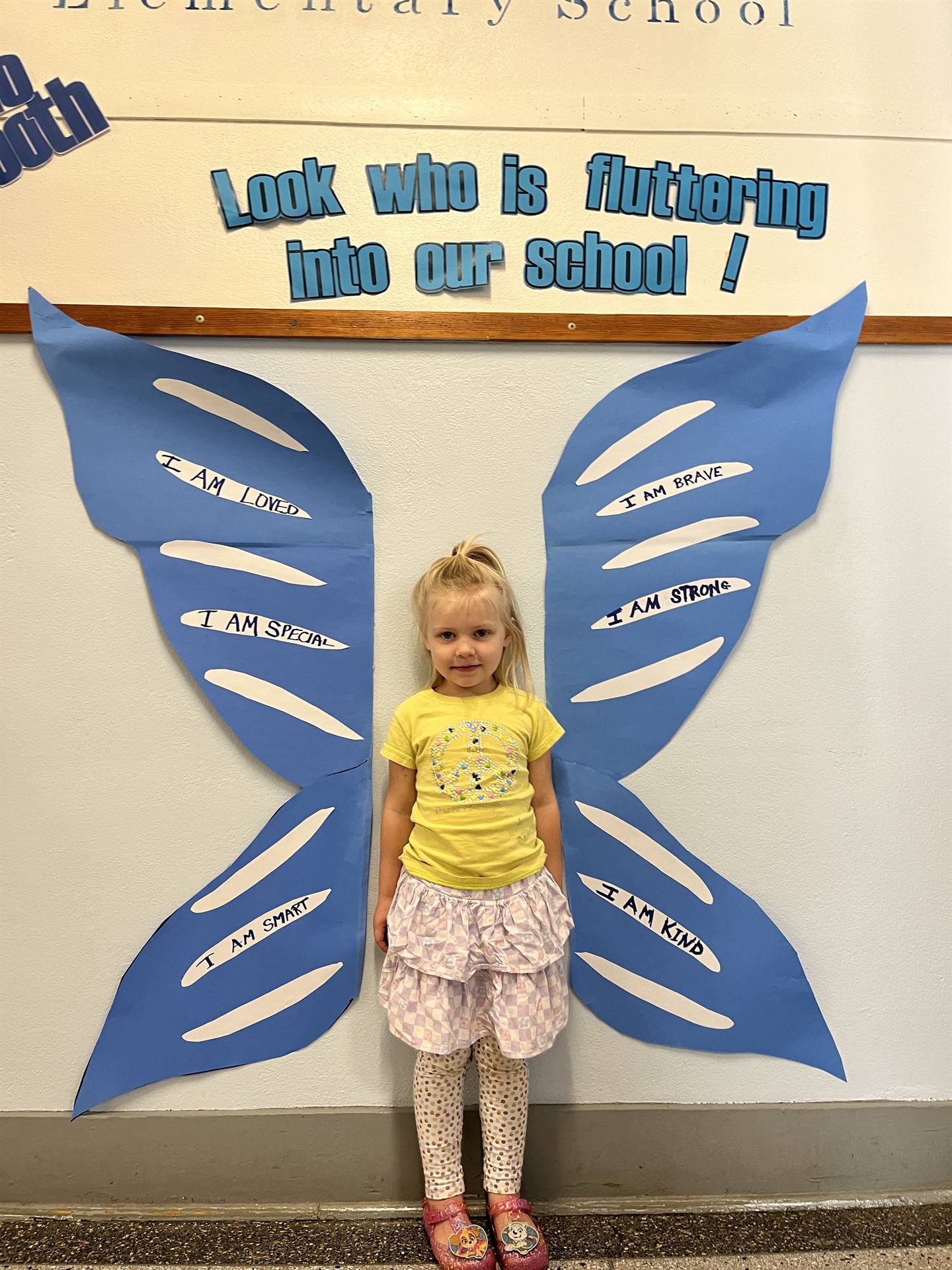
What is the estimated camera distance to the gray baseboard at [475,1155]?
54.2 inches

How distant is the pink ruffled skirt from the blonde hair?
13.4 inches

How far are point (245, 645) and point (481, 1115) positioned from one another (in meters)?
0.88

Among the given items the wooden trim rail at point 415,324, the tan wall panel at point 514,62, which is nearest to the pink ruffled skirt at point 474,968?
the wooden trim rail at point 415,324

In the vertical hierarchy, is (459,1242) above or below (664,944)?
below

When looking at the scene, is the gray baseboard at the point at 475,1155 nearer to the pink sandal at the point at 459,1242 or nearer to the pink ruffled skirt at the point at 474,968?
the pink sandal at the point at 459,1242

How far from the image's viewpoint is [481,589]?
128 cm

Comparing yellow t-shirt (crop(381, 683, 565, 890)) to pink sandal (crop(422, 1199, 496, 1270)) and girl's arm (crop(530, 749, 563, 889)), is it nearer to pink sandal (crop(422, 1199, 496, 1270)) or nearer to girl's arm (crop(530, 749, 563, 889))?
girl's arm (crop(530, 749, 563, 889))

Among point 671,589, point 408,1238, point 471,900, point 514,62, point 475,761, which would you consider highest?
Answer: point 514,62

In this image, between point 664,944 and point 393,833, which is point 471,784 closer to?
point 393,833

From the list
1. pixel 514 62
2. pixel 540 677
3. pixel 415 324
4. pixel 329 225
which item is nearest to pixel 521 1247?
pixel 540 677

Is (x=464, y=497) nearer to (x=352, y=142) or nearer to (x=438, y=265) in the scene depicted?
(x=438, y=265)

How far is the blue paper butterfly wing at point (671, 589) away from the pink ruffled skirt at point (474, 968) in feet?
0.54

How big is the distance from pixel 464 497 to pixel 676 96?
2.65ft

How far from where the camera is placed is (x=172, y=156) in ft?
4.55
